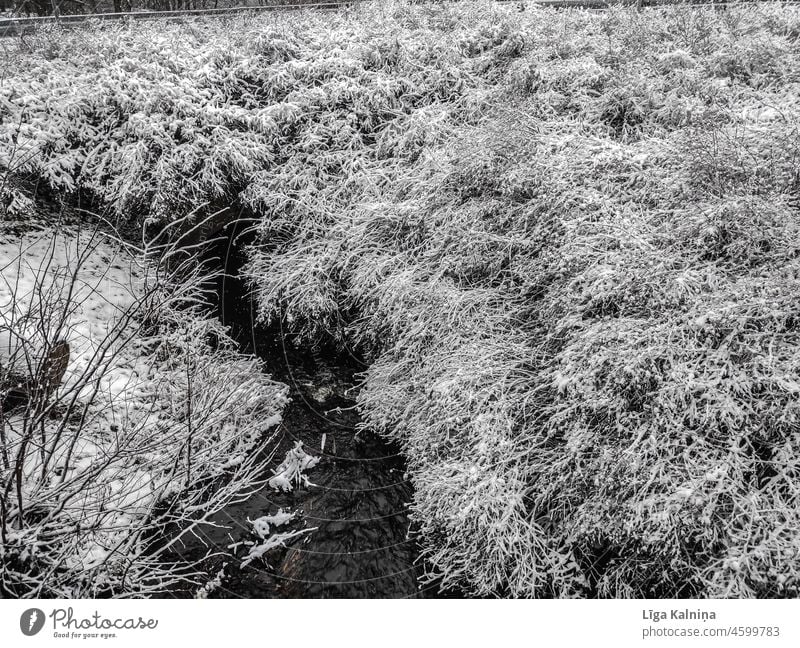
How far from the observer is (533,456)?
5469mm

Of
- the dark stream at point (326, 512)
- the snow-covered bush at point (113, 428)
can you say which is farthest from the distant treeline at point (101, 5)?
the dark stream at point (326, 512)

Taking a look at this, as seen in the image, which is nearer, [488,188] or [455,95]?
[488,188]

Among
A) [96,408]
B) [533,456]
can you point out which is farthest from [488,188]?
[96,408]

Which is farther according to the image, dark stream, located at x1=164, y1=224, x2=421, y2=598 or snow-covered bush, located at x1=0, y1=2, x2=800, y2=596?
dark stream, located at x1=164, y1=224, x2=421, y2=598

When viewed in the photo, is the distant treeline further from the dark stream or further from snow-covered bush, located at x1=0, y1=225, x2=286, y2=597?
the dark stream

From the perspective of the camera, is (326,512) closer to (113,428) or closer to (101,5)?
(113,428)

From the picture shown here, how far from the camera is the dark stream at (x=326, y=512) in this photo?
18.1 ft

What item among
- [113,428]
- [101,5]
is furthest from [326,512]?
[101,5]

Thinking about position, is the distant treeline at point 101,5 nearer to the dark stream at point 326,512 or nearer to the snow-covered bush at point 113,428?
the snow-covered bush at point 113,428

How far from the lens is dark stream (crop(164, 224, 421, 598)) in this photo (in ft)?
18.1

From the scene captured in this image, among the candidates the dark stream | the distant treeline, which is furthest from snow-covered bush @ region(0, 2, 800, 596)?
the distant treeline

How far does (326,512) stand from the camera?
20.7 feet

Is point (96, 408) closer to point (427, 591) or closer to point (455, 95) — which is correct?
point (427, 591)
